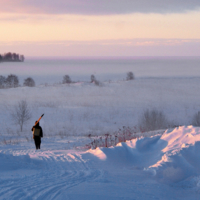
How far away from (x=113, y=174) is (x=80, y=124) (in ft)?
51.9

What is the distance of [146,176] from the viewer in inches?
238

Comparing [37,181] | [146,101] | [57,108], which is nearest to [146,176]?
[37,181]

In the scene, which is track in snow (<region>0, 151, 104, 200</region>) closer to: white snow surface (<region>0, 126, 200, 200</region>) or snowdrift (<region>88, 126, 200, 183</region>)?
white snow surface (<region>0, 126, 200, 200</region>)

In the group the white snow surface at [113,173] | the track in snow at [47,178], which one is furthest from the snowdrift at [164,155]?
the track in snow at [47,178]

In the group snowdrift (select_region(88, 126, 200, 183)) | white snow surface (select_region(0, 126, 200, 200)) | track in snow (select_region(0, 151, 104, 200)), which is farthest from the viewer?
snowdrift (select_region(88, 126, 200, 183))

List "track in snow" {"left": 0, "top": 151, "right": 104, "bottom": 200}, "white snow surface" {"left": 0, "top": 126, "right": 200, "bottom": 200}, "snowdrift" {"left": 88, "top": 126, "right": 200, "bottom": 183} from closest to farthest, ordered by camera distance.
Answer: "track in snow" {"left": 0, "top": 151, "right": 104, "bottom": 200}, "white snow surface" {"left": 0, "top": 126, "right": 200, "bottom": 200}, "snowdrift" {"left": 88, "top": 126, "right": 200, "bottom": 183}

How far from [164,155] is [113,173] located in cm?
143

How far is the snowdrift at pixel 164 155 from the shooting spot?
236 inches

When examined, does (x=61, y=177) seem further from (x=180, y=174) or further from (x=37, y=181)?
(x=180, y=174)

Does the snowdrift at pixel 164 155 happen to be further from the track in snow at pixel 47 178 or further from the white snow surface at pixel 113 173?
the track in snow at pixel 47 178

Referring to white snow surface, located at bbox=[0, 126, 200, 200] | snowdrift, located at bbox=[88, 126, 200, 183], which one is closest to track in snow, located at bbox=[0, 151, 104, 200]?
white snow surface, located at bbox=[0, 126, 200, 200]

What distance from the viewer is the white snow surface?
16.3 ft

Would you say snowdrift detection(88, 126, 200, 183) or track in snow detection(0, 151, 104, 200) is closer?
track in snow detection(0, 151, 104, 200)

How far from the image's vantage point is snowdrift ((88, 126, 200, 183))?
5996 mm
